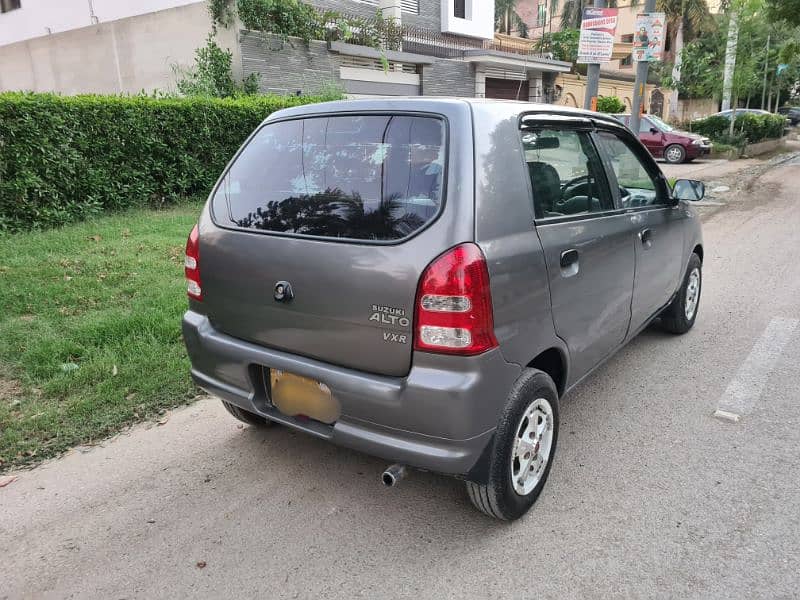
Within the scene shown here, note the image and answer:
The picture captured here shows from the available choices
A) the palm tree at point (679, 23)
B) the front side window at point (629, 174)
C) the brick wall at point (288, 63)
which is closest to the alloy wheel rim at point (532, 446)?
the front side window at point (629, 174)

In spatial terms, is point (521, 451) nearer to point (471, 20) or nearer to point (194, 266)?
point (194, 266)

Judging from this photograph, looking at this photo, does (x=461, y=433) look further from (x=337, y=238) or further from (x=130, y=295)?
(x=130, y=295)

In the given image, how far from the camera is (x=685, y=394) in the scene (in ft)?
13.1

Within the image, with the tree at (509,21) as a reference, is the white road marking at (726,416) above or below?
below

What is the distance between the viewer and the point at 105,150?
26.9 feet

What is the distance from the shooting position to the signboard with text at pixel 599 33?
29.8 ft

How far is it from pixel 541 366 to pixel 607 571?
926 mm

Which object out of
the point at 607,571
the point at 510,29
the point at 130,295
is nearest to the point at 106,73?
the point at 130,295

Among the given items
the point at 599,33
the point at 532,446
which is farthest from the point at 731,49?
the point at 532,446

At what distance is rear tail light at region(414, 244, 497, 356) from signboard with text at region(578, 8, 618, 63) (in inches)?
315

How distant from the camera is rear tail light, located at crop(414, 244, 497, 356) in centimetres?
230

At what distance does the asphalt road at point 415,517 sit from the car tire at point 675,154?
17.1 metres

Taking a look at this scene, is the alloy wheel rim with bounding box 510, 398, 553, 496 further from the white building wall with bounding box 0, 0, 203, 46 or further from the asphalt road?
the white building wall with bounding box 0, 0, 203, 46

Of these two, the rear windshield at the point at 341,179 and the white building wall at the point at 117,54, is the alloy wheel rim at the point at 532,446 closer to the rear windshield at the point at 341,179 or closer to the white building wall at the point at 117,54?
the rear windshield at the point at 341,179
